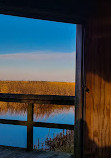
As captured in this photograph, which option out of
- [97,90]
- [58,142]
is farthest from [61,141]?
[97,90]

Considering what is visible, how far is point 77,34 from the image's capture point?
6.46 ft

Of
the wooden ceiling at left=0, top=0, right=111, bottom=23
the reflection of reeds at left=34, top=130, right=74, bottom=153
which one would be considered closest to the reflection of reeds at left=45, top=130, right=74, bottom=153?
the reflection of reeds at left=34, top=130, right=74, bottom=153

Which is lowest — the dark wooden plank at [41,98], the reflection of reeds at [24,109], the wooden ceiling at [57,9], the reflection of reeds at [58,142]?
the reflection of reeds at [58,142]

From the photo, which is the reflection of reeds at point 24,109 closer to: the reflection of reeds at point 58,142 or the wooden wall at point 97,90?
the reflection of reeds at point 58,142

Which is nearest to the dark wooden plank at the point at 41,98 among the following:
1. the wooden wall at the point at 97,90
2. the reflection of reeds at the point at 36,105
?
the wooden wall at the point at 97,90

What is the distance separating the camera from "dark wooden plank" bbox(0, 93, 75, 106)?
6.93ft

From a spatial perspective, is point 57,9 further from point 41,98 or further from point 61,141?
point 61,141

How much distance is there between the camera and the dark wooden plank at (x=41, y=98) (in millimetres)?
2113

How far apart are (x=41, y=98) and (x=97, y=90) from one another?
0.76m

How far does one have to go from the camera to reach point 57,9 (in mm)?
1838

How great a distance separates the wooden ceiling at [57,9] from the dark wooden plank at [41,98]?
0.96 meters

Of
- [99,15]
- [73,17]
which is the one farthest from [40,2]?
[99,15]

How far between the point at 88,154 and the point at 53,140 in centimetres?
176

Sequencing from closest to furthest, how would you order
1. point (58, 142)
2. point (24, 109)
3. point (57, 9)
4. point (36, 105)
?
1. point (57, 9)
2. point (58, 142)
3. point (36, 105)
4. point (24, 109)
